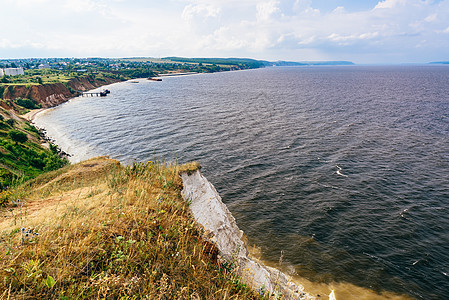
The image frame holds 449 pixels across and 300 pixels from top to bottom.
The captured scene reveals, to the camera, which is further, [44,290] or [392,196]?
[392,196]

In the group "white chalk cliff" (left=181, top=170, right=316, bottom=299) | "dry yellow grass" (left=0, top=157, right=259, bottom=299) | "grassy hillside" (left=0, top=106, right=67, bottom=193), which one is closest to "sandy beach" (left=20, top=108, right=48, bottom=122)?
"grassy hillside" (left=0, top=106, right=67, bottom=193)

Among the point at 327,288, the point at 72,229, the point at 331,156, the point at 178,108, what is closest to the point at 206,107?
the point at 178,108

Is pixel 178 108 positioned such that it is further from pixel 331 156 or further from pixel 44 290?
pixel 44 290

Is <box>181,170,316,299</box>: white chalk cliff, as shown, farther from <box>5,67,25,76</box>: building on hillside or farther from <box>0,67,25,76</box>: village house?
<box>5,67,25,76</box>: building on hillside

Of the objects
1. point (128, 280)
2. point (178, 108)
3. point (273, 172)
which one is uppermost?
point (128, 280)

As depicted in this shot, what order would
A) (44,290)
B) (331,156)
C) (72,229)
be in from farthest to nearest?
Result: (331,156) < (72,229) < (44,290)

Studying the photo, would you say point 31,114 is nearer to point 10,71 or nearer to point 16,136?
point 16,136

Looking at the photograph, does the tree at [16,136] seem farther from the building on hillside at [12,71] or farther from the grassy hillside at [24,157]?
the building on hillside at [12,71]

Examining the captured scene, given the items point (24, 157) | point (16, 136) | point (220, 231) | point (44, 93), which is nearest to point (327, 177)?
point (220, 231)

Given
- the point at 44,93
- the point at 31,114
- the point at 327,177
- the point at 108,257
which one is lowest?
the point at 31,114
